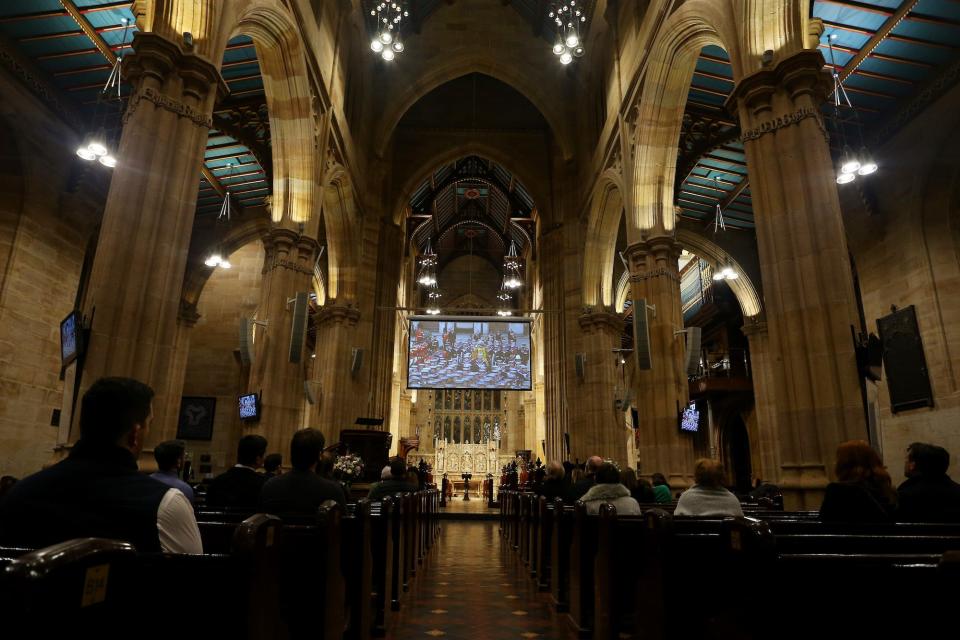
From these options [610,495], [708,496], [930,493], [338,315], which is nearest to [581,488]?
[610,495]

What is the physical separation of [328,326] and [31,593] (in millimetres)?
14236

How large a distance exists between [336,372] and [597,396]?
6.65 meters

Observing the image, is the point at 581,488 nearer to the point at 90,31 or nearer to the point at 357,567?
the point at 357,567

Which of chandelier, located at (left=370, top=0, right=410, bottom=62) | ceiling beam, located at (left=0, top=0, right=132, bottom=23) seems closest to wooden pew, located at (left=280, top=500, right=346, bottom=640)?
ceiling beam, located at (left=0, top=0, right=132, bottom=23)

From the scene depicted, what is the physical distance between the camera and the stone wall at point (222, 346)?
51.0 feet

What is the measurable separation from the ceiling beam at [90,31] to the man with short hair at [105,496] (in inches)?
367

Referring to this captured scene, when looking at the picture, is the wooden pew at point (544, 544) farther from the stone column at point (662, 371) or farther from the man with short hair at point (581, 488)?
the stone column at point (662, 371)

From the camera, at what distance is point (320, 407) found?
13703mm

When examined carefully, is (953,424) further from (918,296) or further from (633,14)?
(633,14)

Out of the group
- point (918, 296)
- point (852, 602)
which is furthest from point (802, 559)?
point (918, 296)

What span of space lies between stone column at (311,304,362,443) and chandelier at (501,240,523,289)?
31.7 feet

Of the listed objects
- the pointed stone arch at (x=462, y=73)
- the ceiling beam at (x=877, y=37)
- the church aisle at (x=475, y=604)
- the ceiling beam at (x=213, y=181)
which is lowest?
the church aisle at (x=475, y=604)

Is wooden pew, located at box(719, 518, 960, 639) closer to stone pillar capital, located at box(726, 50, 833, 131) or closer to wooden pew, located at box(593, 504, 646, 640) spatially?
wooden pew, located at box(593, 504, 646, 640)

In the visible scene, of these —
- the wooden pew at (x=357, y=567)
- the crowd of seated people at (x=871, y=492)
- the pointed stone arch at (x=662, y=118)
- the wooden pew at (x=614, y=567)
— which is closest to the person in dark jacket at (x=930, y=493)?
the crowd of seated people at (x=871, y=492)
